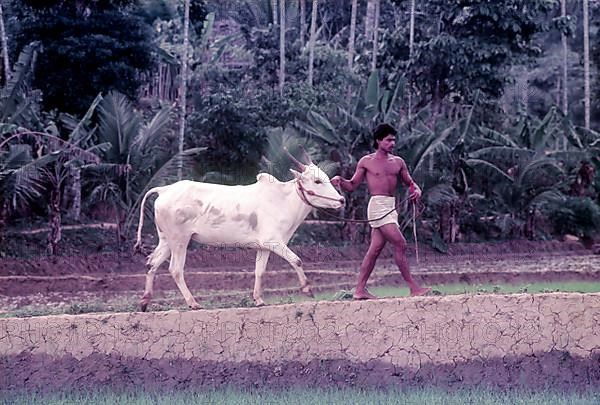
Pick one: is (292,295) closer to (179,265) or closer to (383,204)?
(179,265)

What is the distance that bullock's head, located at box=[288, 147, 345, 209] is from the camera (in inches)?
340

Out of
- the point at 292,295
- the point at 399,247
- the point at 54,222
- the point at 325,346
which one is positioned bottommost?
the point at 292,295

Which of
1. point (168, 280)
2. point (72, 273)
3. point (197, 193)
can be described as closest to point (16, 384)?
point (197, 193)

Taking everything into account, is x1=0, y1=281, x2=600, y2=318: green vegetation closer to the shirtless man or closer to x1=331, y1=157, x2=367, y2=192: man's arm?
the shirtless man

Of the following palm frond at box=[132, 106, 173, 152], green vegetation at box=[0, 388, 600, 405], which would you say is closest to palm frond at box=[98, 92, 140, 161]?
palm frond at box=[132, 106, 173, 152]

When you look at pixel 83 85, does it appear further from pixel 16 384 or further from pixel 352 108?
pixel 16 384

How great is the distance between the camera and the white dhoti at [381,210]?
8.45 metres

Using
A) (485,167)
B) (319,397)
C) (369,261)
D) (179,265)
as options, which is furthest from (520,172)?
(319,397)

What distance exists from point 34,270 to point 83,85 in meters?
6.31

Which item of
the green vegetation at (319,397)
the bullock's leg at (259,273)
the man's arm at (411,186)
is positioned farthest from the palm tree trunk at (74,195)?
the green vegetation at (319,397)

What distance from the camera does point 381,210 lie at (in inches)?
333

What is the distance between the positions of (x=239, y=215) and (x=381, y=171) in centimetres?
136

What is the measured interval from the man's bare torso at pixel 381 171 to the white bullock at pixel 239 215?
0.35m

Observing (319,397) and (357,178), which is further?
(357,178)
